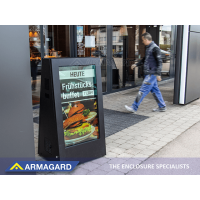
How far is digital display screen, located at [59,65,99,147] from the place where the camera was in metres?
3.36

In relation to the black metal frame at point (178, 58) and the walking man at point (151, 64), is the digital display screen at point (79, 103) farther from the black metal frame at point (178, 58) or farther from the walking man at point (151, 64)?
the black metal frame at point (178, 58)

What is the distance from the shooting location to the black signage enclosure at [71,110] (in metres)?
3.26

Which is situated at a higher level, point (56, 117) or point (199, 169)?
point (56, 117)

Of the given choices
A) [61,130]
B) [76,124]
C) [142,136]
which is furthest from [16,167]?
[142,136]

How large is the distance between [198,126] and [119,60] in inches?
184

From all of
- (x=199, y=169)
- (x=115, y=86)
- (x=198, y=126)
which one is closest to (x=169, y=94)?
(x=115, y=86)

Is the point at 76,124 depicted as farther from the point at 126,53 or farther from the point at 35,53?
the point at 126,53

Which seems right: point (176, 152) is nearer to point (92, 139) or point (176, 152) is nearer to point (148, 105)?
point (92, 139)

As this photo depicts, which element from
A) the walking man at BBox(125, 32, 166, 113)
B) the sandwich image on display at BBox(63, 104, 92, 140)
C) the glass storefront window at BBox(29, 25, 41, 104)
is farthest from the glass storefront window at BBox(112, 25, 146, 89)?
the sandwich image on display at BBox(63, 104, 92, 140)

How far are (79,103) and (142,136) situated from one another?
1.77m

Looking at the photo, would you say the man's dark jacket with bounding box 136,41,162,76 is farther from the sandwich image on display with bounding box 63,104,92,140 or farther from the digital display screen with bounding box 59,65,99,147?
the sandwich image on display with bounding box 63,104,92,140

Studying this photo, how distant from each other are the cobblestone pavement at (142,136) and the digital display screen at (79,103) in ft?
1.48

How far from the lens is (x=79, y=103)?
139 inches

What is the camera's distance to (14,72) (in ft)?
8.79
